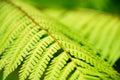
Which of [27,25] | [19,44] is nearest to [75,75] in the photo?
[19,44]

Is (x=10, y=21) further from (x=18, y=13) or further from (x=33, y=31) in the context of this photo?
(x=33, y=31)

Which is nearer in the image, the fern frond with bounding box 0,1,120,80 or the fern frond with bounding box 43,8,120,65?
the fern frond with bounding box 0,1,120,80

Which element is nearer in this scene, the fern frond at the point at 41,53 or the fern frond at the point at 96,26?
the fern frond at the point at 41,53

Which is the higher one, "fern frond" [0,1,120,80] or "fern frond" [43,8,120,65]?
"fern frond" [43,8,120,65]

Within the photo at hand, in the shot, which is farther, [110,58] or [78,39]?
[110,58]

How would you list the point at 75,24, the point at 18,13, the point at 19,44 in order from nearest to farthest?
the point at 19,44 < the point at 18,13 < the point at 75,24

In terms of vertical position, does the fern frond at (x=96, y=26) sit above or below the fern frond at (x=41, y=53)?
above

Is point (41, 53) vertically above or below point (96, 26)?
below

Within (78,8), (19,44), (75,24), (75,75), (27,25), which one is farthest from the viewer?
(78,8)

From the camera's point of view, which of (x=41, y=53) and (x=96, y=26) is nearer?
(x=41, y=53)

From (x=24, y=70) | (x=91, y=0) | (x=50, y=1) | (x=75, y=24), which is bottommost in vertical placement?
(x=24, y=70)

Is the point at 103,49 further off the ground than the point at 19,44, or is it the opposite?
the point at 103,49
